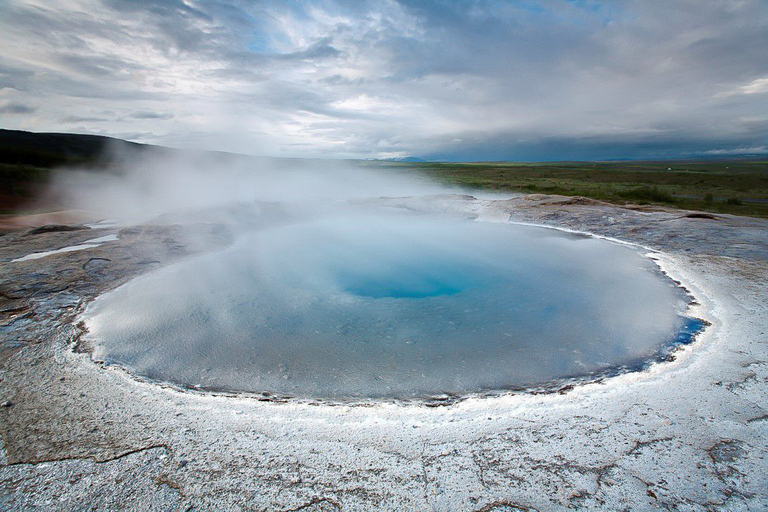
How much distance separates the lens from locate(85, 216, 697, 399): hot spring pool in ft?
11.2

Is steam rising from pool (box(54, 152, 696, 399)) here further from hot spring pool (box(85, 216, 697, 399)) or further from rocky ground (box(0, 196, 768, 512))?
rocky ground (box(0, 196, 768, 512))

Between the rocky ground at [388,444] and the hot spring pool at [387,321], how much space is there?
0.98ft

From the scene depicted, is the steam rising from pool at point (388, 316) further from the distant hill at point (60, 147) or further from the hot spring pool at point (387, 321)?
the distant hill at point (60, 147)

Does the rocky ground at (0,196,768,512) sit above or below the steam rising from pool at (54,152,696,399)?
above

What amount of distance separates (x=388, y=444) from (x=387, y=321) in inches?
83.5

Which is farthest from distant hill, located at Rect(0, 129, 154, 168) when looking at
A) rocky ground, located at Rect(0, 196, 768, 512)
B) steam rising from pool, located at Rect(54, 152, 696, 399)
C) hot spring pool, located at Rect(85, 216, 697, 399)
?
rocky ground, located at Rect(0, 196, 768, 512)

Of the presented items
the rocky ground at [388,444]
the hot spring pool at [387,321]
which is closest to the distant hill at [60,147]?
the hot spring pool at [387,321]

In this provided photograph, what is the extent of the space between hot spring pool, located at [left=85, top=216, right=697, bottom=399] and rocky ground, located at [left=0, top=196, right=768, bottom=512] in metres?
0.30

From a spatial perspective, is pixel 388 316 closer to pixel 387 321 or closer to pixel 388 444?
pixel 387 321

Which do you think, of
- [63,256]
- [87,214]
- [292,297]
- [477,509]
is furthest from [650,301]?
[87,214]

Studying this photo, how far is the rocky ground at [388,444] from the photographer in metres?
2.08

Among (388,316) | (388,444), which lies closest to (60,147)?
(388,316)

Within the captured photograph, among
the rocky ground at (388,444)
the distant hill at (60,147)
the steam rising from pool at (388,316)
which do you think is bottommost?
the steam rising from pool at (388,316)

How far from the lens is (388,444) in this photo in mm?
2498
